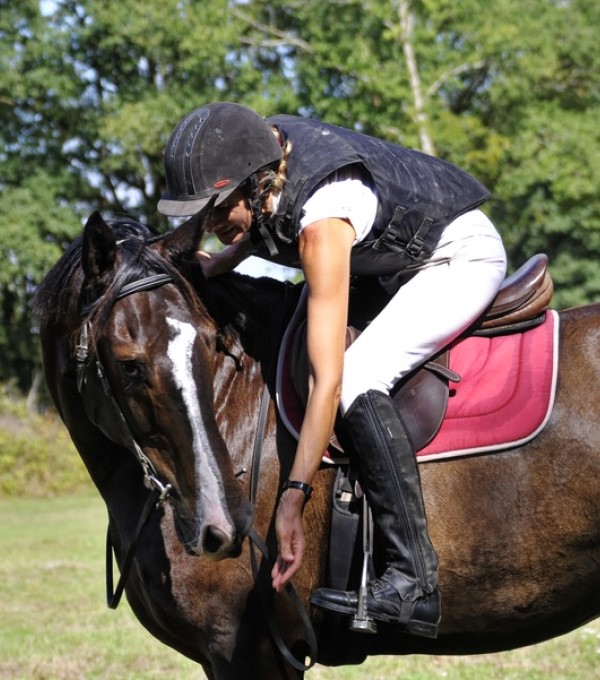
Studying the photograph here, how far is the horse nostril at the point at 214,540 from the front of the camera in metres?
3.45

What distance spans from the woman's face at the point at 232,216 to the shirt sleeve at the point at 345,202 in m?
0.26

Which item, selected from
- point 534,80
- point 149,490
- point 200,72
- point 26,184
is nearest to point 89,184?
point 26,184

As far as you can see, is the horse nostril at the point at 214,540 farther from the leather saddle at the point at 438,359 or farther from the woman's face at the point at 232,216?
the woman's face at the point at 232,216

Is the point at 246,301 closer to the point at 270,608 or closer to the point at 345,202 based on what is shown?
the point at 345,202

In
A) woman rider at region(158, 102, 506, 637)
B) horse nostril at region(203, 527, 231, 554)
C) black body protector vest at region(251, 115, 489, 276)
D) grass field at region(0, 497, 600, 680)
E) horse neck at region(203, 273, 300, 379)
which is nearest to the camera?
horse nostril at region(203, 527, 231, 554)

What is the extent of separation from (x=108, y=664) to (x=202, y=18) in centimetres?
2889

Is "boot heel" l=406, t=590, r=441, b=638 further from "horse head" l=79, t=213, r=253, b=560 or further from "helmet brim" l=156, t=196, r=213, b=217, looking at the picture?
"helmet brim" l=156, t=196, r=213, b=217

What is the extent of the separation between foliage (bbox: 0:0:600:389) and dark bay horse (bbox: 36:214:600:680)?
27091mm

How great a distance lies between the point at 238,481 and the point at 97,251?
0.98m

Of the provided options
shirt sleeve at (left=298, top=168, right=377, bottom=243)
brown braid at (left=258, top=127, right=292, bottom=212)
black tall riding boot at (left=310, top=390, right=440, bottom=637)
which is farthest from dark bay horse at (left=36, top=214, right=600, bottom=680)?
shirt sleeve at (left=298, top=168, right=377, bottom=243)

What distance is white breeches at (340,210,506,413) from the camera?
3.70m

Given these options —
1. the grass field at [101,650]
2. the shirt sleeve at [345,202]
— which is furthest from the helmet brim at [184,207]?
the grass field at [101,650]

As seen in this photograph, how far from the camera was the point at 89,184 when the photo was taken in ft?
122

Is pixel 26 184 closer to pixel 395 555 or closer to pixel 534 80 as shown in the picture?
pixel 534 80
